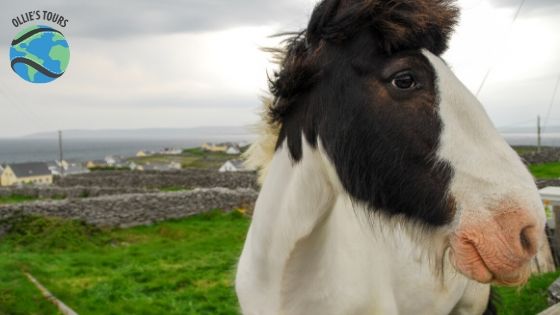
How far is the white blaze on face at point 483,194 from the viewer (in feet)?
4.91

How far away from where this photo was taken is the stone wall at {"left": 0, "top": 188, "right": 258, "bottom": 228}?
49.6 feet

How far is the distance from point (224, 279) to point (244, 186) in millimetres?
14860

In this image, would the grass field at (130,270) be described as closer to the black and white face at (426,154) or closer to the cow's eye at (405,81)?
the black and white face at (426,154)

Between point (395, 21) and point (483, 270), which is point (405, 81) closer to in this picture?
point (395, 21)

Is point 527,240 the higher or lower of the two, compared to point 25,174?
higher

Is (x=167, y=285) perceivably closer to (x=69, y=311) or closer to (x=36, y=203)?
(x=69, y=311)

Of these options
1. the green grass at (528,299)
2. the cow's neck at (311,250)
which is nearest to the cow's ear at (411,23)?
the cow's neck at (311,250)

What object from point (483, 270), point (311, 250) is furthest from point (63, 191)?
point (483, 270)

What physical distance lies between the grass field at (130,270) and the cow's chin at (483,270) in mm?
2943

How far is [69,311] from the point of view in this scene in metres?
6.63

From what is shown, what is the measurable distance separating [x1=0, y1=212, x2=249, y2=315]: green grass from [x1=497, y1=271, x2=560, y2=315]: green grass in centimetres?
342

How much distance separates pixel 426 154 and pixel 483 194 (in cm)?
23

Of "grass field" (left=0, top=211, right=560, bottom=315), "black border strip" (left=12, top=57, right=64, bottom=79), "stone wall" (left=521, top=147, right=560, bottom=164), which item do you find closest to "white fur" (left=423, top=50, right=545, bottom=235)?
"grass field" (left=0, top=211, right=560, bottom=315)

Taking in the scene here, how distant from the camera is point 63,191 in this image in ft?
77.2
